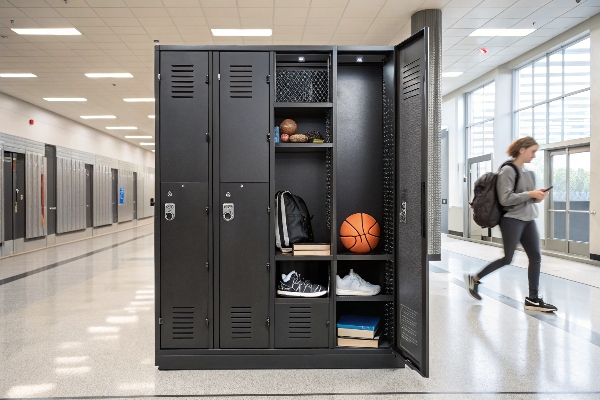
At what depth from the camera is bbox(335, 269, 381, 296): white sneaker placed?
3.22 m

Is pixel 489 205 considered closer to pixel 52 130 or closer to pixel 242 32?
pixel 242 32

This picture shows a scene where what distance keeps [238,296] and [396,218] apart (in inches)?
47.7

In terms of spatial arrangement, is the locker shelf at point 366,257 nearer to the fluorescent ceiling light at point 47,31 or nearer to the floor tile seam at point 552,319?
the floor tile seam at point 552,319

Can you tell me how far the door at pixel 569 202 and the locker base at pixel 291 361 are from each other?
7.32 meters

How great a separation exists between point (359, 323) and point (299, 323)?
42cm

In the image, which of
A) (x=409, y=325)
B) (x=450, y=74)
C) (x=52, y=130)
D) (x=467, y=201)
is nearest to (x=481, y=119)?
(x=450, y=74)

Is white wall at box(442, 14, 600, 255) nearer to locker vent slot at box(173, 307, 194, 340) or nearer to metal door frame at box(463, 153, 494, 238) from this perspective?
metal door frame at box(463, 153, 494, 238)

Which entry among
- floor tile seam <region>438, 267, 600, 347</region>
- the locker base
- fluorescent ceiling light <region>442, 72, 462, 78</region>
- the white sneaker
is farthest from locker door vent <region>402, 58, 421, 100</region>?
fluorescent ceiling light <region>442, 72, 462, 78</region>

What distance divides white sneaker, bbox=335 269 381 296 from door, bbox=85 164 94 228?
13944 mm

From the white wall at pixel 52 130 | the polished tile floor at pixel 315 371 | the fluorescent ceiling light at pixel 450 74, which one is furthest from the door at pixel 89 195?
the fluorescent ceiling light at pixel 450 74

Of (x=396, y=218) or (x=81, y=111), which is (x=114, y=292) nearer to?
(x=396, y=218)

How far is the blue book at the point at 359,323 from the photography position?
10.2 ft

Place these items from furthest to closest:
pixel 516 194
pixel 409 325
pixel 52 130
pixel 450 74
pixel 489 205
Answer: pixel 52 130 < pixel 450 74 < pixel 489 205 < pixel 516 194 < pixel 409 325

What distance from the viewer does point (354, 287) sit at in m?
3.25
